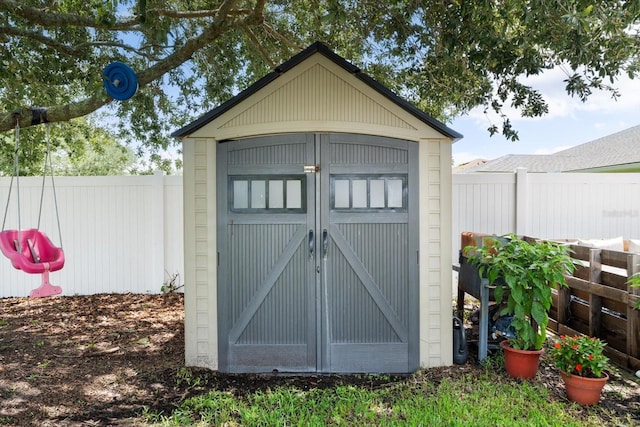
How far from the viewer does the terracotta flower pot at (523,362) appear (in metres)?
3.34

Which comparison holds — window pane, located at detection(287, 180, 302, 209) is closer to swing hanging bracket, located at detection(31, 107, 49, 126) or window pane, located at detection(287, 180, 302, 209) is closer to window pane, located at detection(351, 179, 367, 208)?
window pane, located at detection(351, 179, 367, 208)

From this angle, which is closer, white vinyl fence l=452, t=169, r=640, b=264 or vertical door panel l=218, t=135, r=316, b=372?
vertical door panel l=218, t=135, r=316, b=372

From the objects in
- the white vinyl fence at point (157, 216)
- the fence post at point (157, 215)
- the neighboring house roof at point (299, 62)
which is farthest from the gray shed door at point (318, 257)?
the fence post at point (157, 215)

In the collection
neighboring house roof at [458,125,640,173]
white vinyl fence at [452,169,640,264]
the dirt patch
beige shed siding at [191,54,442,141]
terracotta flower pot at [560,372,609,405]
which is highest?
neighboring house roof at [458,125,640,173]

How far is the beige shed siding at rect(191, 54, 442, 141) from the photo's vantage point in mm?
3557

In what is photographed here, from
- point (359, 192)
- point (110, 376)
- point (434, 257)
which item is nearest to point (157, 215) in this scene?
point (110, 376)

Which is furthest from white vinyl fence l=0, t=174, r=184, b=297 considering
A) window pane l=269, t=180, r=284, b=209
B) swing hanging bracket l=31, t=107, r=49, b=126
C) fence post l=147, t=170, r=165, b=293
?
window pane l=269, t=180, r=284, b=209

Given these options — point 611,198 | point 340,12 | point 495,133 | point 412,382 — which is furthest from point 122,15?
point 611,198

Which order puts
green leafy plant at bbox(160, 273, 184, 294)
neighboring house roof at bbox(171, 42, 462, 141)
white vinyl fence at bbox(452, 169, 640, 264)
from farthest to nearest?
green leafy plant at bbox(160, 273, 184, 294)
white vinyl fence at bbox(452, 169, 640, 264)
neighboring house roof at bbox(171, 42, 462, 141)

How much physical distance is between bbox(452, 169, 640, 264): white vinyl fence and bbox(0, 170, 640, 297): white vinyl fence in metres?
0.01

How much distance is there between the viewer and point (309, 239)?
11.9ft

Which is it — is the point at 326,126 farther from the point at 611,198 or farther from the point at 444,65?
the point at 611,198

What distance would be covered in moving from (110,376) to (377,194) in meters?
2.82

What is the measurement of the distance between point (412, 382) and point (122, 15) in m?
5.74
